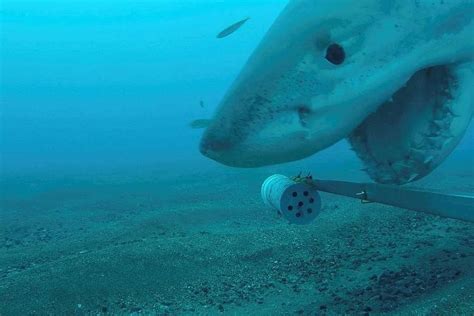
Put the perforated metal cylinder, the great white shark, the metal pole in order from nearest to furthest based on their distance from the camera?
the great white shark, the metal pole, the perforated metal cylinder

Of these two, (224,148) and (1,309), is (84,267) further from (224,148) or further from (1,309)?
(224,148)

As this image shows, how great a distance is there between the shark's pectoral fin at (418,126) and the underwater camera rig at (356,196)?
0.34 metres

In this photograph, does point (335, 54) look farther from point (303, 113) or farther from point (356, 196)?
point (356, 196)

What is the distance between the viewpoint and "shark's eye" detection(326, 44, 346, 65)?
6.20 feet

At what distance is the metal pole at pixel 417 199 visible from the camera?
239 centimetres

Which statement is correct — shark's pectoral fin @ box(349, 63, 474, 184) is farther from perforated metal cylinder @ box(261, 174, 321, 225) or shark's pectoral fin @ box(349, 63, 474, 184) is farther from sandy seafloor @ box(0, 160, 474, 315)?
sandy seafloor @ box(0, 160, 474, 315)

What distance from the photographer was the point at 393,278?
3.40 m

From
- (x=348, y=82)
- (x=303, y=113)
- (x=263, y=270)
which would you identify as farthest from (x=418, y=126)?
(x=263, y=270)

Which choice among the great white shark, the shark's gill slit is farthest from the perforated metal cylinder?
the shark's gill slit

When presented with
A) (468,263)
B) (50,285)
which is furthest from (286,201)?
(50,285)

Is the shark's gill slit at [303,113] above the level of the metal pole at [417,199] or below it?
above

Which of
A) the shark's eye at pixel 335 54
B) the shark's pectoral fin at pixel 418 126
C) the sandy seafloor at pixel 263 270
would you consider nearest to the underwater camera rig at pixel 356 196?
the shark's pectoral fin at pixel 418 126

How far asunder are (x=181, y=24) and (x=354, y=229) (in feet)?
338

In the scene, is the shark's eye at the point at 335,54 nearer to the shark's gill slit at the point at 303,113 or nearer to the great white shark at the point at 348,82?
the great white shark at the point at 348,82
